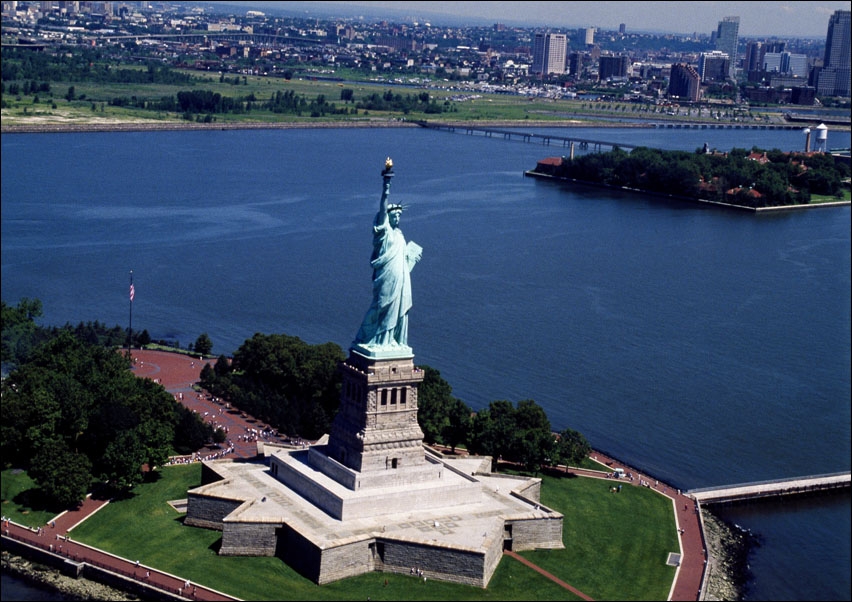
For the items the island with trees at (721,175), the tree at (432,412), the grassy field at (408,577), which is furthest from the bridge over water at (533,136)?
the grassy field at (408,577)

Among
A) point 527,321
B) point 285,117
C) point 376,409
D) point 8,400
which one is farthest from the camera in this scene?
point 285,117

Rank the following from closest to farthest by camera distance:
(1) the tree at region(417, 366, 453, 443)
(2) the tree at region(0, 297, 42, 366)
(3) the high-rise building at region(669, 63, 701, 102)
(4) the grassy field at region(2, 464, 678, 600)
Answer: (4) the grassy field at region(2, 464, 678, 600) → (1) the tree at region(417, 366, 453, 443) → (2) the tree at region(0, 297, 42, 366) → (3) the high-rise building at region(669, 63, 701, 102)

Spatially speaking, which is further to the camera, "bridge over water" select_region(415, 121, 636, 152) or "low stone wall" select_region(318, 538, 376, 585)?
"bridge over water" select_region(415, 121, 636, 152)

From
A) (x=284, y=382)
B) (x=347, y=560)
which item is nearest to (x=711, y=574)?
(x=347, y=560)

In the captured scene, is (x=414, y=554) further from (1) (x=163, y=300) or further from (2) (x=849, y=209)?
(2) (x=849, y=209)

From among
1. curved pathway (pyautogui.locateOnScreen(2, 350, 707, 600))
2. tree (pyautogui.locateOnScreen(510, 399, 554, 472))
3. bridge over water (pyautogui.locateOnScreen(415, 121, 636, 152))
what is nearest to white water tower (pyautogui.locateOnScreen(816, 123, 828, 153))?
bridge over water (pyautogui.locateOnScreen(415, 121, 636, 152))

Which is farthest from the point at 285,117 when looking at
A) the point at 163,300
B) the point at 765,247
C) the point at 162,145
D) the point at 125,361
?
the point at 125,361

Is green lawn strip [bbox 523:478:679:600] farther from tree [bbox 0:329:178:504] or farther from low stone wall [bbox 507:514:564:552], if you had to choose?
tree [bbox 0:329:178:504]
